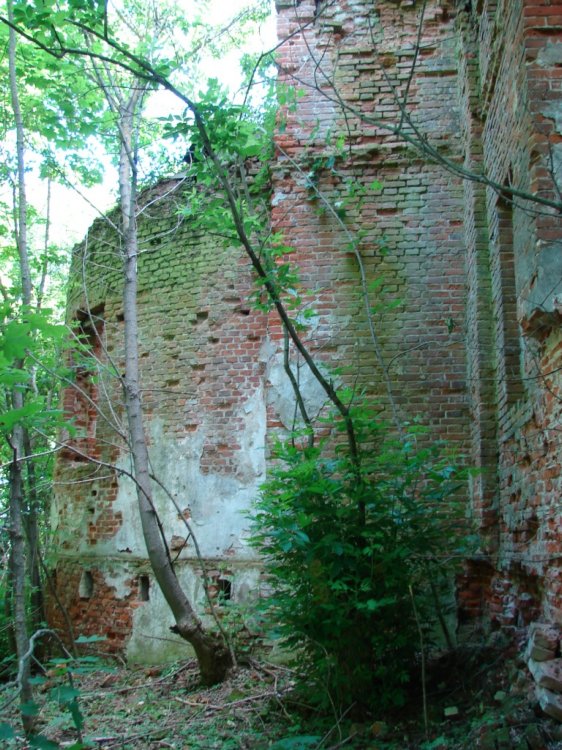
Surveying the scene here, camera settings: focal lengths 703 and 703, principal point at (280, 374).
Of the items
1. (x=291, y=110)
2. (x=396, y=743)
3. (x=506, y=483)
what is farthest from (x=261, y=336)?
(x=396, y=743)

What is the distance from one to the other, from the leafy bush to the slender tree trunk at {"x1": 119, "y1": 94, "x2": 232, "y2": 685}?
5.13ft

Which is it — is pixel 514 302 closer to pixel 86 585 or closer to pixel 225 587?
pixel 225 587

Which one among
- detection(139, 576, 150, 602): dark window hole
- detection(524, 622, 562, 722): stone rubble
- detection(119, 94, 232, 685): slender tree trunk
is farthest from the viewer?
detection(139, 576, 150, 602): dark window hole

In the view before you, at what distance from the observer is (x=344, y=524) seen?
15.3ft

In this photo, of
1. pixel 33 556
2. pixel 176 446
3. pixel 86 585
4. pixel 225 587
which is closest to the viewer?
pixel 225 587

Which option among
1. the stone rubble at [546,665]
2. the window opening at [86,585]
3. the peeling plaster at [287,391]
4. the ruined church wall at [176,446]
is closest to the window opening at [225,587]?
the ruined church wall at [176,446]

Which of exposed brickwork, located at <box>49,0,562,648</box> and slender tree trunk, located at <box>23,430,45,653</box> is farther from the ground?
exposed brickwork, located at <box>49,0,562,648</box>

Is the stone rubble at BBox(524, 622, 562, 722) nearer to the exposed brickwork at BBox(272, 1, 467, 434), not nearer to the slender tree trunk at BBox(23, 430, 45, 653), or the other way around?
the exposed brickwork at BBox(272, 1, 467, 434)

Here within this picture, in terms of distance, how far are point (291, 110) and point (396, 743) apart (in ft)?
16.6

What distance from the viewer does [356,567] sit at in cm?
457

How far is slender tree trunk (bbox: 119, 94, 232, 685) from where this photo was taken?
611cm

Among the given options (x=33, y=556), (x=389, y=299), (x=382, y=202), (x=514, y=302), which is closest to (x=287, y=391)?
(x=389, y=299)

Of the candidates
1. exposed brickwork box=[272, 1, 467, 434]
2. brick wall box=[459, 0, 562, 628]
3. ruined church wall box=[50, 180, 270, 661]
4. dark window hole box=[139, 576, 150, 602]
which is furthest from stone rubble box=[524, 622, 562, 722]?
dark window hole box=[139, 576, 150, 602]

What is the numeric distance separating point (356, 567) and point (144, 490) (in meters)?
2.47
